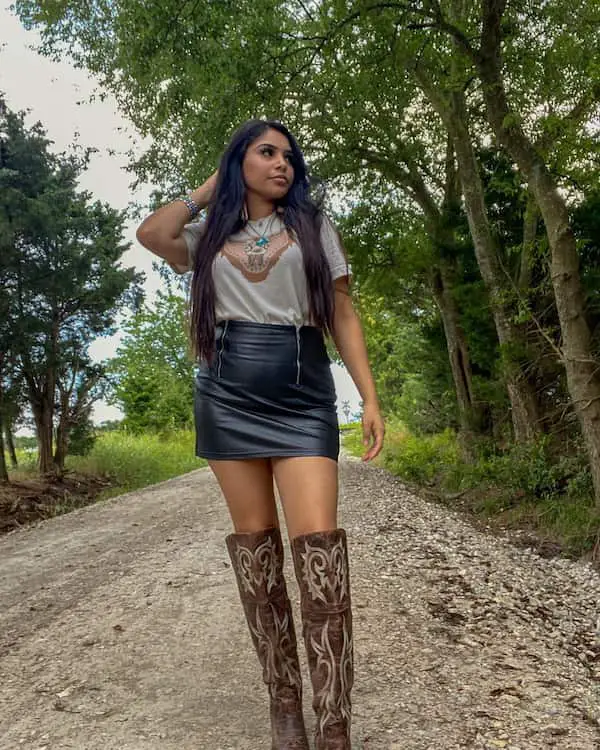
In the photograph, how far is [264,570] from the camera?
2.55 meters

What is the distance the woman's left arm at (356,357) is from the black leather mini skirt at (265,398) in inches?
5.7

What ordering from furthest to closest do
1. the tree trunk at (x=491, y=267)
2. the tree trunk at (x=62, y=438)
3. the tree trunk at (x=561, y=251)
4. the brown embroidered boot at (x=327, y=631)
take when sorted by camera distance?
the tree trunk at (x=62, y=438) → the tree trunk at (x=491, y=267) → the tree trunk at (x=561, y=251) → the brown embroidered boot at (x=327, y=631)

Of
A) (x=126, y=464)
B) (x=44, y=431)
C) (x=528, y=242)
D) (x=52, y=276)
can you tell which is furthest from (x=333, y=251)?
(x=126, y=464)

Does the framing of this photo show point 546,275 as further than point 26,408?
No

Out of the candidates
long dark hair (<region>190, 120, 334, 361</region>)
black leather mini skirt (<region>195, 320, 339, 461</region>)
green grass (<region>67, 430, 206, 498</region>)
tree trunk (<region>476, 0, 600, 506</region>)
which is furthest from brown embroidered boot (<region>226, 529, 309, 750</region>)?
green grass (<region>67, 430, 206, 498</region>)

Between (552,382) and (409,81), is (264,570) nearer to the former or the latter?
(552,382)

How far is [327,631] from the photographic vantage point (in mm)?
2334

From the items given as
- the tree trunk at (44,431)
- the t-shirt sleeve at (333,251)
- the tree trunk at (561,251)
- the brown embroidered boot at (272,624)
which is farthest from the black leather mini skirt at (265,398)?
the tree trunk at (44,431)

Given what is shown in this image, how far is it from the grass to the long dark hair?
510 centimetres

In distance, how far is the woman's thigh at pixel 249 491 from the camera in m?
2.47

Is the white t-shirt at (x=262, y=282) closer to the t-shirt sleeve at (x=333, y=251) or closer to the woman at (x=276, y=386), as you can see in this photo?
the woman at (x=276, y=386)

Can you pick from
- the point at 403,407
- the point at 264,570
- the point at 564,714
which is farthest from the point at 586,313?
the point at 403,407

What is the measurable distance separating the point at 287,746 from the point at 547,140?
6.23 meters

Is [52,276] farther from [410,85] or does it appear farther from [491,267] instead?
[491,267]
